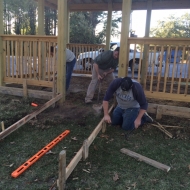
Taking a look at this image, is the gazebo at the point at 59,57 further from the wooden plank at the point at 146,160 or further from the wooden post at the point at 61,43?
the wooden plank at the point at 146,160

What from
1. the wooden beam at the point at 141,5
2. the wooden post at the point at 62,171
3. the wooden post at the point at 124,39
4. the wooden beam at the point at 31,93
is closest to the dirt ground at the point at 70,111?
the wooden beam at the point at 31,93

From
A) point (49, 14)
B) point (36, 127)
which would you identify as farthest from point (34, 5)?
point (36, 127)

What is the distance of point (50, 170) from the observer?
2844mm

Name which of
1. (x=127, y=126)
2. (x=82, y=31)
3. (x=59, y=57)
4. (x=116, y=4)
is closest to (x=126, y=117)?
(x=127, y=126)

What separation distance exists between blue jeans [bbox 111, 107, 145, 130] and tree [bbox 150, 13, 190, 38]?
3580 cm

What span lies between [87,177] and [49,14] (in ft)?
76.0

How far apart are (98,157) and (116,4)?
7204mm

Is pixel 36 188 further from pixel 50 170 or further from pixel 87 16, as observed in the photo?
pixel 87 16

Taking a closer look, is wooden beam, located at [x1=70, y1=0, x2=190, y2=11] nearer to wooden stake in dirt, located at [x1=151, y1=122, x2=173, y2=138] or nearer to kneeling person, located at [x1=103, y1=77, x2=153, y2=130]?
kneeling person, located at [x1=103, y1=77, x2=153, y2=130]

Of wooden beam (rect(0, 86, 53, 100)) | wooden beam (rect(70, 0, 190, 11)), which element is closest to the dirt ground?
wooden beam (rect(0, 86, 53, 100))

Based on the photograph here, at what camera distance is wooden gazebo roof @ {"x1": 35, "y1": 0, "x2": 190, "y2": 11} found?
8.00 meters

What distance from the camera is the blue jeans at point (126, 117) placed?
13.3 ft

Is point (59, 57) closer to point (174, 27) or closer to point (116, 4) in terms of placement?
point (116, 4)

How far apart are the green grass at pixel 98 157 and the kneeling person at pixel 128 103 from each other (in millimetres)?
204
